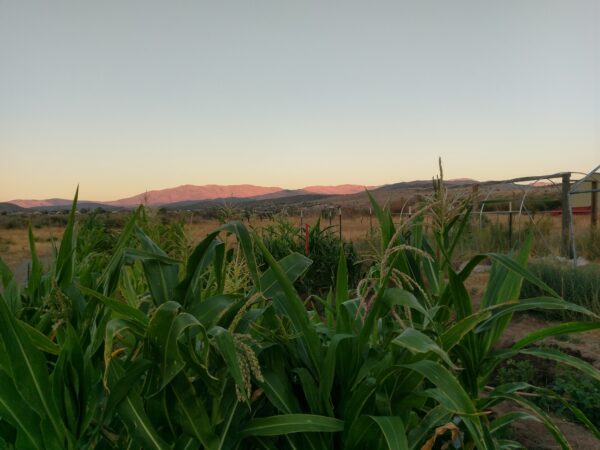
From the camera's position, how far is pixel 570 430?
3.25 metres

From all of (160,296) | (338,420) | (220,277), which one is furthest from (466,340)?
(160,296)

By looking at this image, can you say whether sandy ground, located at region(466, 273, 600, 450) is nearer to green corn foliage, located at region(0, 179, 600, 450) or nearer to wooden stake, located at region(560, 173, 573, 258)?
green corn foliage, located at region(0, 179, 600, 450)

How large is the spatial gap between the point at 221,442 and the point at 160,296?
412 mm

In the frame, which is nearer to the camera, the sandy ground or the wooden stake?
the sandy ground

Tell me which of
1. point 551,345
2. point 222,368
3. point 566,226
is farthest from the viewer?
point 566,226

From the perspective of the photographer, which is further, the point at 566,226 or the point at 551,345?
the point at 566,226

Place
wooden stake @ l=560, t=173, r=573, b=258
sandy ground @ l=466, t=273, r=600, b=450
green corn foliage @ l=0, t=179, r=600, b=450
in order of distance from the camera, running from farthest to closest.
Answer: wooden stake @ l=560, t=173, r=573, b=258 → sandy ground @ l=466, t=273, r=600, b=450 → green corn foliage @ l=0, t=179, r=600, b=450

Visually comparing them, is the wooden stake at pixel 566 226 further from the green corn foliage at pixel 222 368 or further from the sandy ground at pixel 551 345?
the green corn foliage at pixel 222 368

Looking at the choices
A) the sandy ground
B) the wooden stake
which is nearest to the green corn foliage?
the sandy ground

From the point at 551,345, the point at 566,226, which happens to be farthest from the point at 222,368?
the point at 566,226

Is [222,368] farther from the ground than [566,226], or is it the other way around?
[222,368]

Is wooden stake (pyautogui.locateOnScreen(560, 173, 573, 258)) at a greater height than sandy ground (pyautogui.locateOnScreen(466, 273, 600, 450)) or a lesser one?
greater

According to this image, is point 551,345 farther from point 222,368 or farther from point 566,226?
point 566,226

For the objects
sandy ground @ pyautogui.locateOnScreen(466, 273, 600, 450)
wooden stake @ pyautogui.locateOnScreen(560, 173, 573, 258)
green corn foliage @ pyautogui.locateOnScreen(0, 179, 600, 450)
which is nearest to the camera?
green corn foliage @ pyautogui.locateOnScreen(0, 179, 600, 450)
